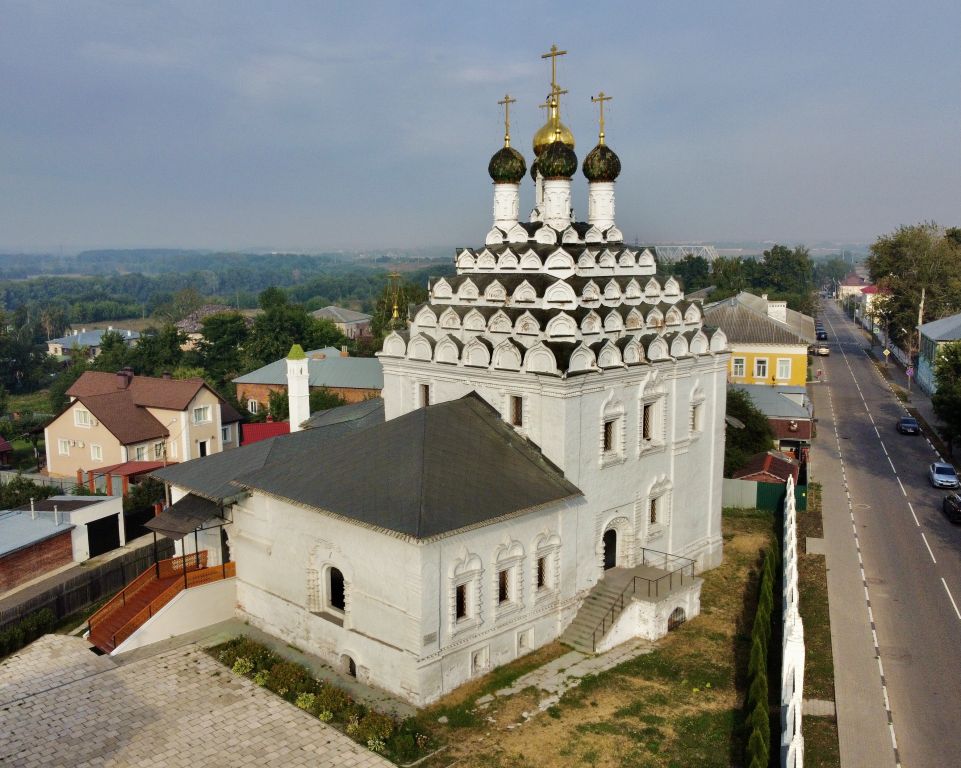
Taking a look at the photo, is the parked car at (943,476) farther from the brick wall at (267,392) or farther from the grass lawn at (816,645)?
the brick wall at (267,392)

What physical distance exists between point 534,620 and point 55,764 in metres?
9.19

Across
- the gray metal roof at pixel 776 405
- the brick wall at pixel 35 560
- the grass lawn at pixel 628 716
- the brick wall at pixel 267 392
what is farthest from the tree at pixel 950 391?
the brick wall at pixel 35 560

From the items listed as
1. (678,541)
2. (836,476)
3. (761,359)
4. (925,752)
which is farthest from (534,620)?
(761,359)

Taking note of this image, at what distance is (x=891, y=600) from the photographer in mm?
19750

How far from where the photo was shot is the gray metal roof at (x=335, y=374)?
1806 inches

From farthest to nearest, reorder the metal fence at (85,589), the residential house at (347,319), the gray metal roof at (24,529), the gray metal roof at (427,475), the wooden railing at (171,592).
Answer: the residential house at (347,319), the gray metal roof at (24,529), the metal fence at (85,589), the wooden railing at (171,592), the gray metal roof at (427,475)

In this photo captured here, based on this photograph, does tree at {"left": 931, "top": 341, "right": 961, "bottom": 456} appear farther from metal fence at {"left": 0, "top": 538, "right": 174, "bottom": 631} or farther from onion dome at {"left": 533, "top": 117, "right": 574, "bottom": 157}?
metal fence at {"left": 0, "top": 538, "right": 174, "bottom": 631}

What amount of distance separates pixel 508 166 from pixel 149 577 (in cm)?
1386

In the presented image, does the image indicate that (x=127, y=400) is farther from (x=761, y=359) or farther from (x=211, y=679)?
(x=761, y=359)

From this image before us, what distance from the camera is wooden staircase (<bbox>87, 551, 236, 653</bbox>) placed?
57.5ft

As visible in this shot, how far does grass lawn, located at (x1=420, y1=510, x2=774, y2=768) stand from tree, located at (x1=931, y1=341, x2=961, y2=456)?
15081mm

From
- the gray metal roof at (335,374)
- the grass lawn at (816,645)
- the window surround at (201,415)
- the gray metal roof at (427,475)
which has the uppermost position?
the gray metal roof at (427,475)

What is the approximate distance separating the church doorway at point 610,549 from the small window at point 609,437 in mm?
2029

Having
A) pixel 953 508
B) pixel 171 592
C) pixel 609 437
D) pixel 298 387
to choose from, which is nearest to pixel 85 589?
pixel 171 592
